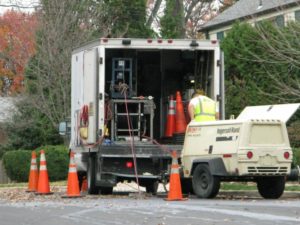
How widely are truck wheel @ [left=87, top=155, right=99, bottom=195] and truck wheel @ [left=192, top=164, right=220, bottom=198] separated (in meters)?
2.44

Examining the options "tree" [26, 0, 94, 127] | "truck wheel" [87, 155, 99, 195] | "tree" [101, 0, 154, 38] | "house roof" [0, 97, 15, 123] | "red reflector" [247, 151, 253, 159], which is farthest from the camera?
"tree" [101, 0, 154, 38]

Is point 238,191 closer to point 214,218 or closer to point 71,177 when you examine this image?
point 71,177

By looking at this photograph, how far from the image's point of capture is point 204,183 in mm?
15742

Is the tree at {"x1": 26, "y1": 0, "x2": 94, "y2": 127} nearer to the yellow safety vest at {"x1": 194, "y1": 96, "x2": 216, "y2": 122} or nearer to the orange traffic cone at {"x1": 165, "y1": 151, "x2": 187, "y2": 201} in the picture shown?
the yellow safety vest at {"x1": 194, "y1": 96, "x2": 216, "y2": 122}

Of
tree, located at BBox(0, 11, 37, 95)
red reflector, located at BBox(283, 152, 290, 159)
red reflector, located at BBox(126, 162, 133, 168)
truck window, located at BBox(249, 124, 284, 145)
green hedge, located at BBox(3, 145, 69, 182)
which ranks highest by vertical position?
tree, located at BBox(0, 11, 37, 95)

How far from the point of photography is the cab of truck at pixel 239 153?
49.2ft

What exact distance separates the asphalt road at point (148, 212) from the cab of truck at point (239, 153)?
628mm

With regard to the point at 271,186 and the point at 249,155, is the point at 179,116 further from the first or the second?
the point at 249,155

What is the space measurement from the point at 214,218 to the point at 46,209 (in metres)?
Answer: 3.62

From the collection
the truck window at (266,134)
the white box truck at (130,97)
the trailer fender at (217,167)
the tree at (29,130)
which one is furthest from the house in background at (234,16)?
the trailer fender at (217,167)

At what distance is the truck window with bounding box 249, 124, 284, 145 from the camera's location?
15109 millimetres

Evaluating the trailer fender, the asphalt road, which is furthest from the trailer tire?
the trailer fender

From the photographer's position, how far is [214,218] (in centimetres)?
1160

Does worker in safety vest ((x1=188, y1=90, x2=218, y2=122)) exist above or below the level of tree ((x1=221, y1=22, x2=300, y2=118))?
below
